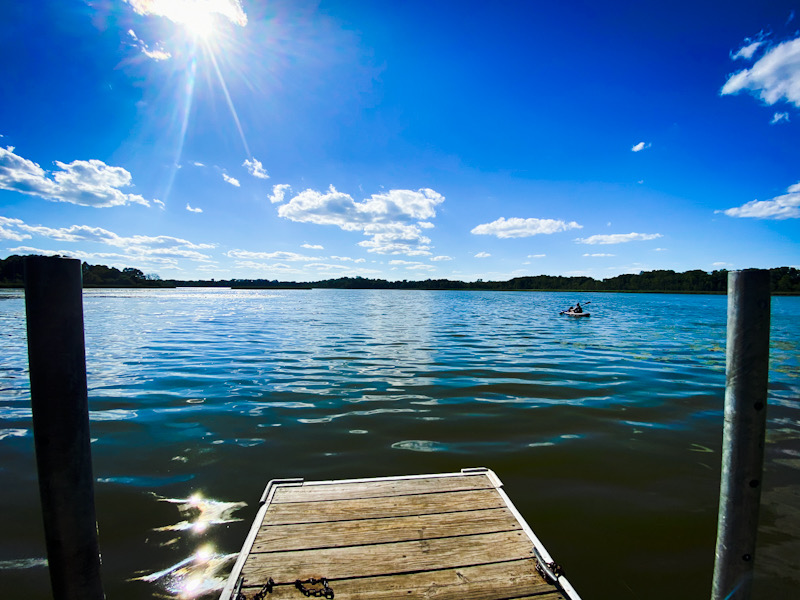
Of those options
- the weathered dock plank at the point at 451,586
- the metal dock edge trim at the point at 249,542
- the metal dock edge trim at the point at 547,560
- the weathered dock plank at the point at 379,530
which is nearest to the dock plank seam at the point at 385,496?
the metal dock edge trim at the point at 249,542

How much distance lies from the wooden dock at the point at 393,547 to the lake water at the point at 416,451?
960mm

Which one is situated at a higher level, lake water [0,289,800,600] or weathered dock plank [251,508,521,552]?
weathered dock plank [251,508,521,552]

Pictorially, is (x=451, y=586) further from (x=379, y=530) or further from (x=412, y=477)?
(x=412, y=477)

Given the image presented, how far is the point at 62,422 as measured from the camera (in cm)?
244

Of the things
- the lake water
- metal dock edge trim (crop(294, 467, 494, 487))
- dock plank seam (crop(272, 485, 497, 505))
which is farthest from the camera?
metal dock edge trim (crop(294, 467, 494, 487))

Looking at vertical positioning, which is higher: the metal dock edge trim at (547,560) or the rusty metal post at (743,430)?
the rusty metal post at (743,430)

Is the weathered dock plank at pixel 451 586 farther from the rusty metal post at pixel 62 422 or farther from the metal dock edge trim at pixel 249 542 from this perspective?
the rusty metal post at pixel 62 422

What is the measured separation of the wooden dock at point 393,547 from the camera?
10.5 ft

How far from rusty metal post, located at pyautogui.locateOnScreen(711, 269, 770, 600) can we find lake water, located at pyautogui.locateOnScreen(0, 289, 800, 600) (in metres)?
1.67

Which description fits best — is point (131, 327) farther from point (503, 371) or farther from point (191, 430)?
point (503, 371)

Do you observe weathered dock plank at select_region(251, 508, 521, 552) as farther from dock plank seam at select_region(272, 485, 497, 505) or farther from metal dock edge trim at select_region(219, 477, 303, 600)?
dock plank seam at select_region(272, 485, 497, 505)

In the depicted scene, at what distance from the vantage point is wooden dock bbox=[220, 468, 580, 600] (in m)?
3.19

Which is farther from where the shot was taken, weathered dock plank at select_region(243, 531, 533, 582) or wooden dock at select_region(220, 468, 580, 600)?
weathered dock plank at select_region(243, 531, 533, 582)

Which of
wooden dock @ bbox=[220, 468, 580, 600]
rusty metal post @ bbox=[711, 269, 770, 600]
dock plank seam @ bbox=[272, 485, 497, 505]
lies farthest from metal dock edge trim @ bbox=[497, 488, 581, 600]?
rusty metal post @ bbox=[711, 269, 770, 600]
